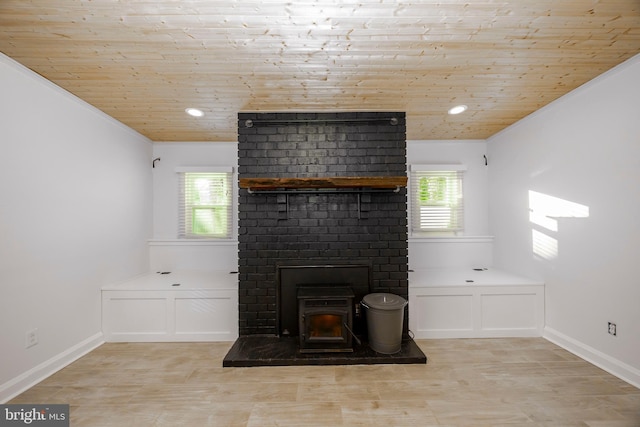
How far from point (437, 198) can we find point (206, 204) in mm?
3701

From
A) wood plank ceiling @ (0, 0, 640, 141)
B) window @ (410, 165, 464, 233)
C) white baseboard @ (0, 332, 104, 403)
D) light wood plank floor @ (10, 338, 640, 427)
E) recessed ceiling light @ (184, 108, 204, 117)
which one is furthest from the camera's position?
window @ (410, 165, 464, 233)

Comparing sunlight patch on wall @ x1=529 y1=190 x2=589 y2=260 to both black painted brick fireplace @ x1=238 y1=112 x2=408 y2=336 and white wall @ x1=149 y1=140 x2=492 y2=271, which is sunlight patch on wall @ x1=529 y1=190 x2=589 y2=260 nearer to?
white wall @ x1=149 y1=140 x2=492 y2=271

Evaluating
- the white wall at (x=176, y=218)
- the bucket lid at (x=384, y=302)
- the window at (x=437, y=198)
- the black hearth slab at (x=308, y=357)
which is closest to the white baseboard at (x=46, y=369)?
the white wall at (x=176, y=218)

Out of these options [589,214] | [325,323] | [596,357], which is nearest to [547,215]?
[589,214]

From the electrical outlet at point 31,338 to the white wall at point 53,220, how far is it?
0.11 feet

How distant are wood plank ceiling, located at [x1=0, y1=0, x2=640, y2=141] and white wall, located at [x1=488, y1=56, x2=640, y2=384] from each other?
1.07 feet

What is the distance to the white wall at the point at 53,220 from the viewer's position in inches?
91.1

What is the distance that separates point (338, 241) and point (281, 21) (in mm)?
2246

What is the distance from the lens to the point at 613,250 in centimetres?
259

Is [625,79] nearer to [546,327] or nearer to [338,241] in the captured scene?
[546,327]

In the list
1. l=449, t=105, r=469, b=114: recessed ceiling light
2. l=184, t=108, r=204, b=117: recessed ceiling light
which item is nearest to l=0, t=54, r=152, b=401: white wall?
l=184, t=108, r=204, b=117: recessed ceiling light

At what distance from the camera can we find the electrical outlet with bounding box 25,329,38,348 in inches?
95.9

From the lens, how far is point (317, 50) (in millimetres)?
2232

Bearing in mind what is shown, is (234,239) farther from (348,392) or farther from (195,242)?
(348,392)
